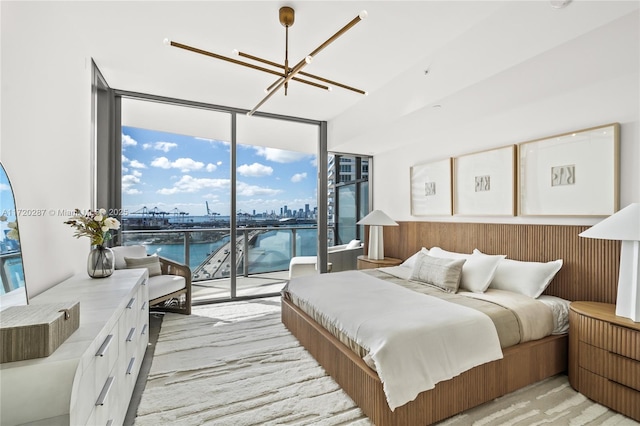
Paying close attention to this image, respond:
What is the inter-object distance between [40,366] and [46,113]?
72.9 inches

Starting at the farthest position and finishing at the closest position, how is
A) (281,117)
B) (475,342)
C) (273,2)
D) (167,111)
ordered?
(281,117), (167,111), (273,2), (475,342)

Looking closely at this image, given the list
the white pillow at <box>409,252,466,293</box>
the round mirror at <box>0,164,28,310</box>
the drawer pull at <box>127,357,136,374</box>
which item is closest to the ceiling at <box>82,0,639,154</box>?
the white pillow at <box>409,252,466,293</box>

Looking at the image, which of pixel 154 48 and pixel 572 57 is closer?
pixel 572 57

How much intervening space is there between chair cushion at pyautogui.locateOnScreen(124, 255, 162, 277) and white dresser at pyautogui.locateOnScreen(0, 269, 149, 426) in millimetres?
1344

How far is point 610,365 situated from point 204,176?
476 cm

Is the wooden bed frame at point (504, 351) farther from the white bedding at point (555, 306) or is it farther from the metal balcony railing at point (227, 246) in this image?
the metal balcony railing at point (227, 246)

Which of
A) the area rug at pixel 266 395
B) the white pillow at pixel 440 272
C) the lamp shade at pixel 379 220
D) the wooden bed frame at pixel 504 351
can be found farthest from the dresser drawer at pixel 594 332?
the lamp shade at pixel 379 220

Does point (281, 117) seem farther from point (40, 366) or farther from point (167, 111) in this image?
point (40, 366)

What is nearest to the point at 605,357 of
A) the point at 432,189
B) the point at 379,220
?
the point at 432,189

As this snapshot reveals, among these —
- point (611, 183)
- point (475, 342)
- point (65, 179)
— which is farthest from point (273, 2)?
point (611, 183)

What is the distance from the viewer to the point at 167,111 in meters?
4.24

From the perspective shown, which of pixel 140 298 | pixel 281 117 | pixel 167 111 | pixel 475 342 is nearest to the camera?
pixel 475 342

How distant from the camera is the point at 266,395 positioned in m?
2.14

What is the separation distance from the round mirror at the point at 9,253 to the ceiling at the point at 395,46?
1738 mm
